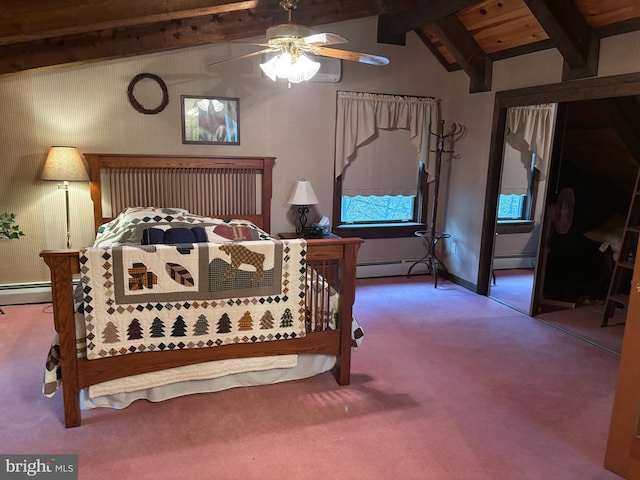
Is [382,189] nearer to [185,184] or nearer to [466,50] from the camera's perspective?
[466,50]

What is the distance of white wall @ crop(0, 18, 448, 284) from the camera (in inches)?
163

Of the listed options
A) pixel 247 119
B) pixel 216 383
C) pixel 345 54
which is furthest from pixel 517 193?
pixel 216 383

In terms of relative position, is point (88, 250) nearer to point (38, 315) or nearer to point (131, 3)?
point (131, 3)

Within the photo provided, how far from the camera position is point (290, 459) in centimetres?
223

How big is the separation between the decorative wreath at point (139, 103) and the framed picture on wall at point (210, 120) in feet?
0.54

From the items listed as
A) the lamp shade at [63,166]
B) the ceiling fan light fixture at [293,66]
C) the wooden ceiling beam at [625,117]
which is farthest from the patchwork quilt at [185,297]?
the wooden ceiling beam at [625,117]

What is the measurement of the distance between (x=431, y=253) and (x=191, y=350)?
3.46m

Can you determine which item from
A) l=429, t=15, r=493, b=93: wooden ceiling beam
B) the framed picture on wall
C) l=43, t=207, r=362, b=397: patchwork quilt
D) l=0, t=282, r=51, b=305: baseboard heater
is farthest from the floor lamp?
l=429, t=15, r=493, b=93: wooden ceiling beam

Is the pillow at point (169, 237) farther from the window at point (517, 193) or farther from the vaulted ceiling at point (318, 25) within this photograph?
the window at point (517, 193)

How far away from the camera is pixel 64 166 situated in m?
3.96

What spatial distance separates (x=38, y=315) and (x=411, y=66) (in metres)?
4.49

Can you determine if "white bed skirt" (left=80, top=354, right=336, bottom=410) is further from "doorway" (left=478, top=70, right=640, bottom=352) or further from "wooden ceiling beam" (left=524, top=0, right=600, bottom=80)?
"wooden ceiling beam" (left=524, top=0, right=600, bottom=80)

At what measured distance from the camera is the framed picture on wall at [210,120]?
452 centimetres

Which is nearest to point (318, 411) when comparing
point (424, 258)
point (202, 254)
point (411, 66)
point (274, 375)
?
point (274, 375)
